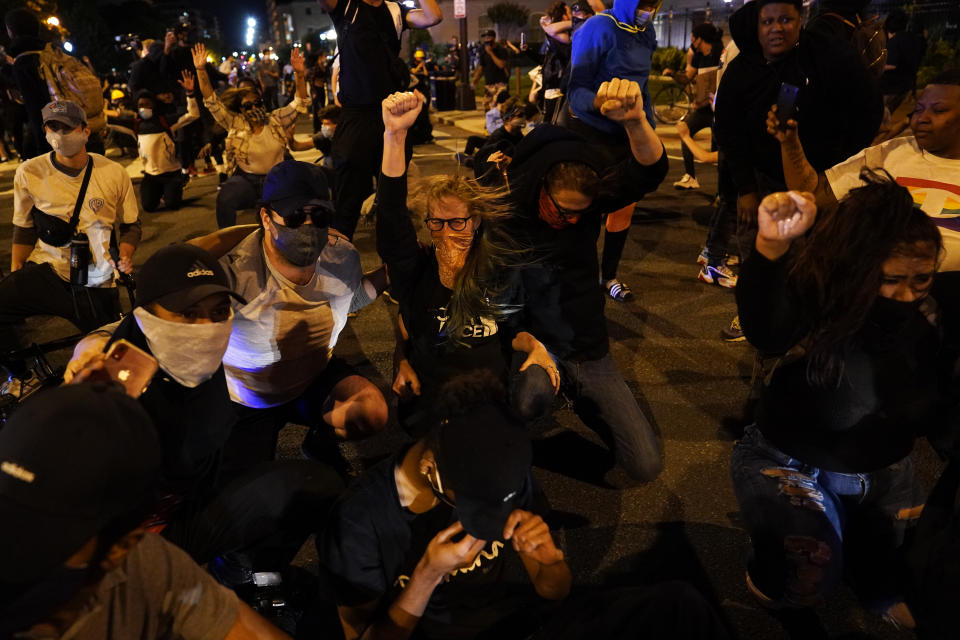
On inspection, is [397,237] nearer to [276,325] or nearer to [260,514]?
[276,325]

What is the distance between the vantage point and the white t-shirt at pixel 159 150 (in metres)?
8.48

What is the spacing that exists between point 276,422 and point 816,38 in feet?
11.5

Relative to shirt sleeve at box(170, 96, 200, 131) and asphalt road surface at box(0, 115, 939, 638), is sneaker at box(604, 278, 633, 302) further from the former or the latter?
shirt sleeve at box(170, 96, 200, 131)

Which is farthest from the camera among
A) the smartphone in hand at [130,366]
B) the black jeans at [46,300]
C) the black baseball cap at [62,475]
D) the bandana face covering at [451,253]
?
the black jeans at [46,300]

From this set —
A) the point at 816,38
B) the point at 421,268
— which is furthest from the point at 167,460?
the point at 816,38

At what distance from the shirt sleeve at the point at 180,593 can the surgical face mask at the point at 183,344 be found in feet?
2.15

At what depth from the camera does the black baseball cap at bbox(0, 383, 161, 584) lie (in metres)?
1.24

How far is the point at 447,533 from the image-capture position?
1.86 m

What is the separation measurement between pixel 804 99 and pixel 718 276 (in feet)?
7.28

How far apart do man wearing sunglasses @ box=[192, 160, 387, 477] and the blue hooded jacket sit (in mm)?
2289

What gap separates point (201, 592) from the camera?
165 centimetres

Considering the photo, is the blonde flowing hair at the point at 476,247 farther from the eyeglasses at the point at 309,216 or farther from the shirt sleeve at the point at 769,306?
the shirt sleeve at the point at 769,306

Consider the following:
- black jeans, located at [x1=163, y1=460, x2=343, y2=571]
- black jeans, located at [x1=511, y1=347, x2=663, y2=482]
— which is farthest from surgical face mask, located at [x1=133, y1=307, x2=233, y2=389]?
black jeans, located at [x1=511, y1=347, x2=663, y2=482]

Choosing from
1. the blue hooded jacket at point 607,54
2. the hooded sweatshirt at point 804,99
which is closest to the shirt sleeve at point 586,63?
the blue hooded jacket at point 607,54
